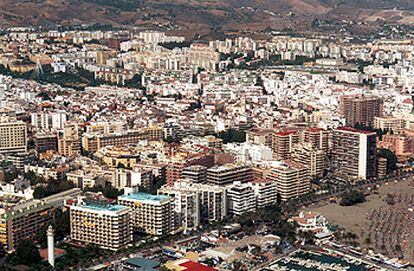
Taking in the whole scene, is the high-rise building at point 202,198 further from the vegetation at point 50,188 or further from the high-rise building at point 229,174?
the vegetation at point 50,188

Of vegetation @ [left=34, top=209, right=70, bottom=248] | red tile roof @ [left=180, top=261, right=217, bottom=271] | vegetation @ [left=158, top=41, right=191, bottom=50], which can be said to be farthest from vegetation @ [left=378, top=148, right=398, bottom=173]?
vegetation @ [left=158, top=41, right=191, bottom=50]

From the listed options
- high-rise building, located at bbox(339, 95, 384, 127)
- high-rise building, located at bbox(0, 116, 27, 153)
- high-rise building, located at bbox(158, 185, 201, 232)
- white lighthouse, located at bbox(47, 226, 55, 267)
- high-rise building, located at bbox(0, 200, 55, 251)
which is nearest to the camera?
white lighthouse, located at bbox(47, 226, 55, 267)

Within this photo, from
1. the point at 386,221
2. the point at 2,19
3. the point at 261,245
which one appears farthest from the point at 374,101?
the point at 2,19

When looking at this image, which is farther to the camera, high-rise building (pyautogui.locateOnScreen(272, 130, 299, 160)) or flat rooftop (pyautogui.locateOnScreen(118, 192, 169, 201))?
high-rise building (pyautogui.locateOnScreen(272, 130, 299, 160))

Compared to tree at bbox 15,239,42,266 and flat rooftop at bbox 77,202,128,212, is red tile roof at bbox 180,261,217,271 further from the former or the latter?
tree at bbox 15,239,42,266

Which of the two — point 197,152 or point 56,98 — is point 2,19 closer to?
point 56,98

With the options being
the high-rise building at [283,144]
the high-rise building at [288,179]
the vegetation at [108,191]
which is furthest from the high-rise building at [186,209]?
the high-rise building at [283,144]
